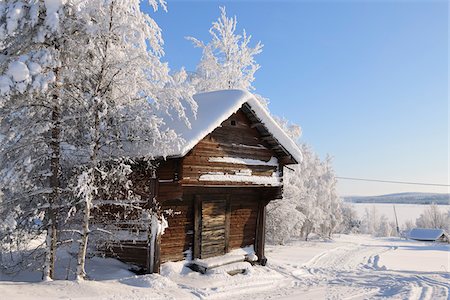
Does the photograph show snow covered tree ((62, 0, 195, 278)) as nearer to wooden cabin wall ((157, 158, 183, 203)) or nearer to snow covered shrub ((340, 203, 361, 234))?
wooden cabin wall ((157, 158, 183, 203))

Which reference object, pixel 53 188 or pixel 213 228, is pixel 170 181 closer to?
pixel 53 188

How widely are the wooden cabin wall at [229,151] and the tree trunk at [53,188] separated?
344cm

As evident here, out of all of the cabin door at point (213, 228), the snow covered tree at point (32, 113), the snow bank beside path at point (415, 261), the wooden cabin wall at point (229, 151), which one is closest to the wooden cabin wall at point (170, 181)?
the wooden cabin wall at point (229, 151)

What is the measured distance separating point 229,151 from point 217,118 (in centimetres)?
176

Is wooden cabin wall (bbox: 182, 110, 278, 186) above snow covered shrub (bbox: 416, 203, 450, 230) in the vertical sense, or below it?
above

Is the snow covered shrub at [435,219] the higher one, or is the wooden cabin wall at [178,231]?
the wooden cabin wall at [178,231]

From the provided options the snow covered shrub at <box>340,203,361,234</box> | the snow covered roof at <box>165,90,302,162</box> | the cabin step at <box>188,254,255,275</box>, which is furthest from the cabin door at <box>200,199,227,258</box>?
the snow covered shrub at <box>340,203,361,234</box>

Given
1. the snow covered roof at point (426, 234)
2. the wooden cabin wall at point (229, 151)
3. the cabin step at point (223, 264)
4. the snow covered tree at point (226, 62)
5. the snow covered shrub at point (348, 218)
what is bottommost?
the snow covered roof at point (426, 234)

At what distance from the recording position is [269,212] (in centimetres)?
2442

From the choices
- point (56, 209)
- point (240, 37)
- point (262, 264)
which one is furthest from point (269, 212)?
point (56, 209)

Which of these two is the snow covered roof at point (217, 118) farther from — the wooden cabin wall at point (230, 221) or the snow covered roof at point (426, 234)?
the snow covered roof at point (426, 234)

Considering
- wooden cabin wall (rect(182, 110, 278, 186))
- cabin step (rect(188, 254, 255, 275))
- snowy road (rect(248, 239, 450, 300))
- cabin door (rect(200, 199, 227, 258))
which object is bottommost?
snowy road (rect(248, 239, 450, 300))

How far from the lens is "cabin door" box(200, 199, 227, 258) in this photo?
13484 millimetres

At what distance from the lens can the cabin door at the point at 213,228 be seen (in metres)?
13.5
